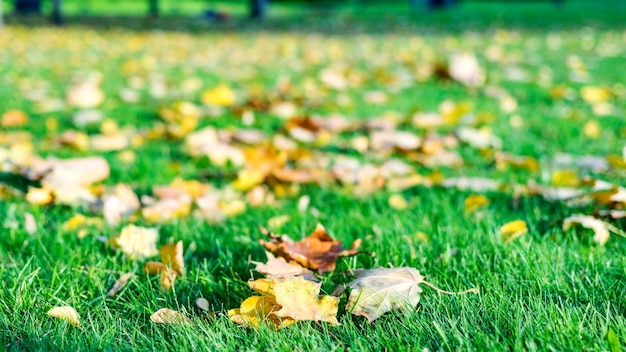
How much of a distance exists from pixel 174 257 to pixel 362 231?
53cm

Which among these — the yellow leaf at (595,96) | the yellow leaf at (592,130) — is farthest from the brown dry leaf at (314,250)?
the yellow leaf at (595,96)

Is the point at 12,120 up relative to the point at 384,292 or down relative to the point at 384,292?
down

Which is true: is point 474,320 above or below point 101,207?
above

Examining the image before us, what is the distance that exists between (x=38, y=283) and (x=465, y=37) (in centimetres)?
947

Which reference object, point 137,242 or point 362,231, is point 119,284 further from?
point 362,231

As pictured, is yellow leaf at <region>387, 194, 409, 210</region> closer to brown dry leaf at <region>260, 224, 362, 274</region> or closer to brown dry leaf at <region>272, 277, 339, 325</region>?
brown dry leaf at <region>260, 224, 362, 274</region>

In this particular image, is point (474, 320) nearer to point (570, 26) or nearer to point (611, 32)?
point (611, 32)

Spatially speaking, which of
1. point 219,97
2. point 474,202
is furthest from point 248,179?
point 219,97

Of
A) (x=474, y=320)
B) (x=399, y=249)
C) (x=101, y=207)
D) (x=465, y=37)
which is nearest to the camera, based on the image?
(x=474, y=320)

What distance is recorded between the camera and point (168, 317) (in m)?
1.24

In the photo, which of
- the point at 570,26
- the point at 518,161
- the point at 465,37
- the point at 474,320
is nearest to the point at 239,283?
the point at 474,320

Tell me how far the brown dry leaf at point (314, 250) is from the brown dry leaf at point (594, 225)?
23.1 inches

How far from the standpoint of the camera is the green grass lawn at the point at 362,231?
3.76 ft

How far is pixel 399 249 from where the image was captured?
154 cm
